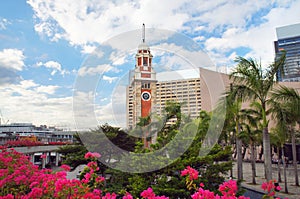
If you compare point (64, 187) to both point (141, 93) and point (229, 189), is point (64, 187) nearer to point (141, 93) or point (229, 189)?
point (229, 189)

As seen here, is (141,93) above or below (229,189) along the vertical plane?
above

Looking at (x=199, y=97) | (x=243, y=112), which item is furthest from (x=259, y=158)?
(x=243, y=112)

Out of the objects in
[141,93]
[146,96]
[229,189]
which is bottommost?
[229,189]

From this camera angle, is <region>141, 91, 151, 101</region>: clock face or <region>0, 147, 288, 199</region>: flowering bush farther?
<region>141, 91, 151, 101</region>: clock face

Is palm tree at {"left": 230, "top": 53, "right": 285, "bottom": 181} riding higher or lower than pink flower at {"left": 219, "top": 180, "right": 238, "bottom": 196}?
higher

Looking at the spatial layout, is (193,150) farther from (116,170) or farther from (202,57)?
(202,57)

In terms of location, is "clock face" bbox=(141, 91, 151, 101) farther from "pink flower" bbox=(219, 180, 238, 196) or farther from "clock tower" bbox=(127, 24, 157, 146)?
"pink flower" bbox=(219, 180, 238, 196)

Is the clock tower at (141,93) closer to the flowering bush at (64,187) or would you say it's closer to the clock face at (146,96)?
the clock face at (146,96)

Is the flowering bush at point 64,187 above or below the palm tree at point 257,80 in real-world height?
below

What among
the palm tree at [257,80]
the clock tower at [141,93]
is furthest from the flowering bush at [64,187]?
the clock tower at [141,93]

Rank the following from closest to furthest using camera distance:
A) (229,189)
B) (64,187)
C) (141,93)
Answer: (229,189)
(64,187)
(141,93)

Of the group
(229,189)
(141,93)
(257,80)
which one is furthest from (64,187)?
(141,93)

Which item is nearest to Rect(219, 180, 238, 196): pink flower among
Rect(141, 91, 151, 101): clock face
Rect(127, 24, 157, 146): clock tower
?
Rect(127, 24, 157, 146): clock tower

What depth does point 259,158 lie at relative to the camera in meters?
33.1
